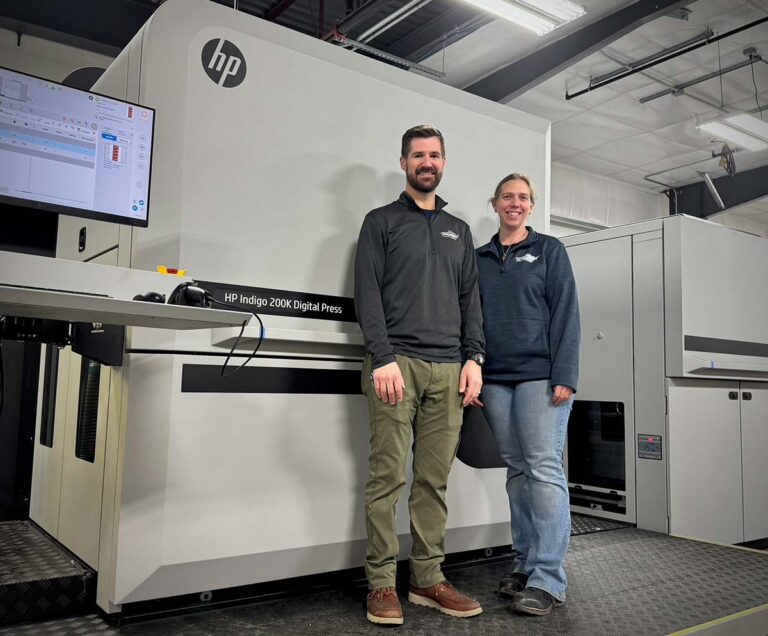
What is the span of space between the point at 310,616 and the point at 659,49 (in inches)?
231

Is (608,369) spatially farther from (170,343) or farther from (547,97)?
(547,97)

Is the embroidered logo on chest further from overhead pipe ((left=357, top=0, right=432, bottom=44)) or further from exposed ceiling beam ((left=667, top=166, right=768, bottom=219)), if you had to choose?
exposed ceiling beam ((left=667, top=166, right=768, bottom=219))

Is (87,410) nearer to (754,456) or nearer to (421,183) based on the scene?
(421,183)

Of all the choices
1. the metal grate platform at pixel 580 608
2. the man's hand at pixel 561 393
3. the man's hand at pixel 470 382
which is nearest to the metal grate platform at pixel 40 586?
the metal grate platform at pixel 580 608

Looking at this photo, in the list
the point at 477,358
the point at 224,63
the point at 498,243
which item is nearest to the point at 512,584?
the point at 477,358

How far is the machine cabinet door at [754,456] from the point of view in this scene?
3.92 metres

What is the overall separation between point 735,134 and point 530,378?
5226mm

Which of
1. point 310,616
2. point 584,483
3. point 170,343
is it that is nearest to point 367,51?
point 584,483

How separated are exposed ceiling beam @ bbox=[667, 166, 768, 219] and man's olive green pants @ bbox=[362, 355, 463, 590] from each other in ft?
27.2

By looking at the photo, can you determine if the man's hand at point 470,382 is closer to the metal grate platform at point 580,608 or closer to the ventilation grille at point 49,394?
the metal grate platform at point 580,608

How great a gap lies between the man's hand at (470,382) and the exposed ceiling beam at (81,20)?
3599 mm

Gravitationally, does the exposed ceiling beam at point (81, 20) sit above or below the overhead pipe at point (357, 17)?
below

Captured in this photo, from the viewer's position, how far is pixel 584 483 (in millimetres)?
4078

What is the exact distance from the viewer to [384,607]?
6.57 ft
